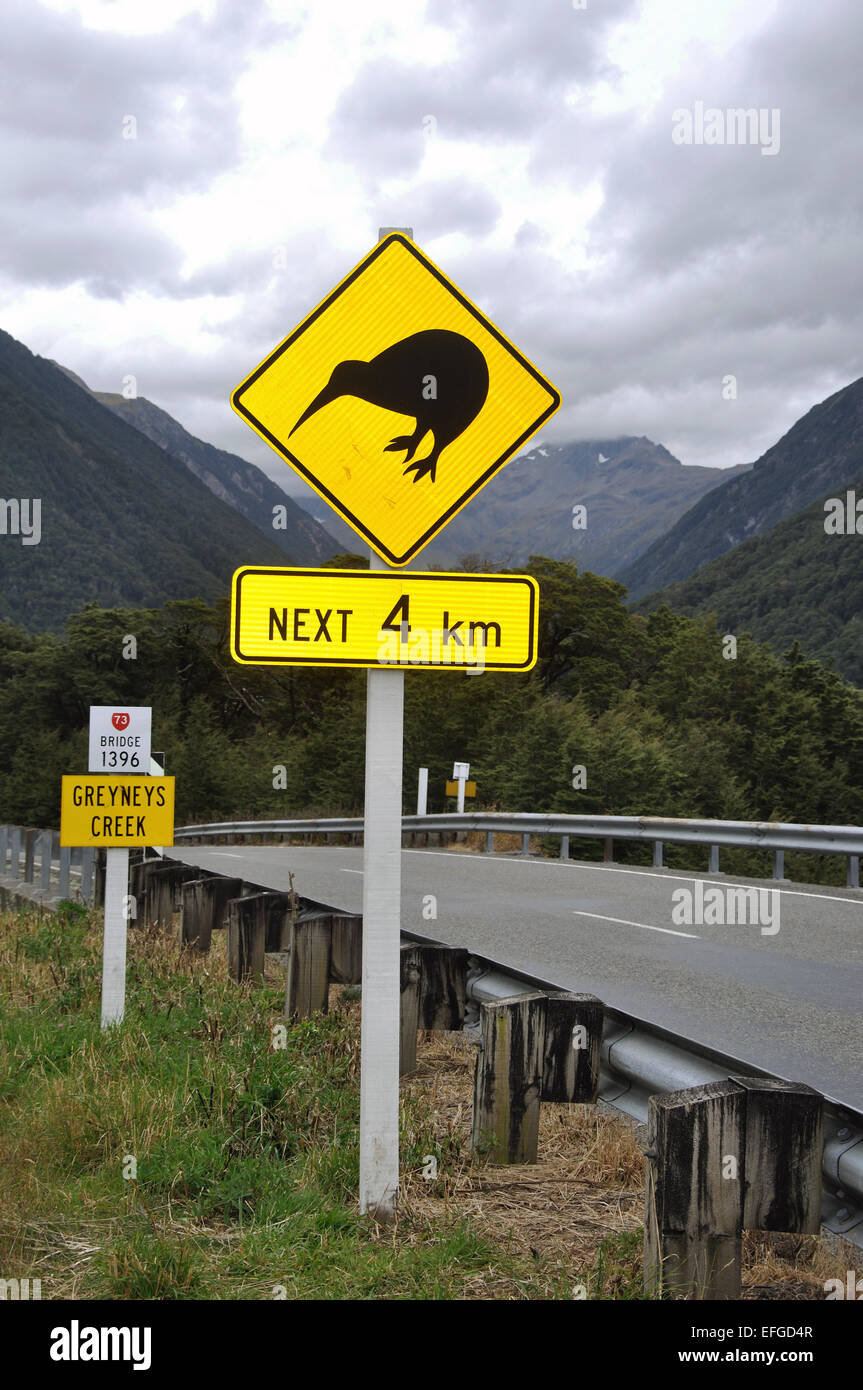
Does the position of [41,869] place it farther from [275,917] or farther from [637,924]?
[275,917]

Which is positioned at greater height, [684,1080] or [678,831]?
[678,831]

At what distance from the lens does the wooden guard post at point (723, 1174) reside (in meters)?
3.02

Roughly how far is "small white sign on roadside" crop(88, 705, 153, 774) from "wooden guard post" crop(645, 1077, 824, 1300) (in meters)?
4.92

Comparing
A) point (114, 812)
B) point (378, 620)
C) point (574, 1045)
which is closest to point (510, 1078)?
point (574, 1045)

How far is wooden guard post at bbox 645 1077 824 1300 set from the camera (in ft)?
9.91

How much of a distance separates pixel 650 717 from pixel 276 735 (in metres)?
24.0

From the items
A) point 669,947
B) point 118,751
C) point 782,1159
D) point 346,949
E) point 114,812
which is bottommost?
point 669,947

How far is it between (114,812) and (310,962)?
6.48ft

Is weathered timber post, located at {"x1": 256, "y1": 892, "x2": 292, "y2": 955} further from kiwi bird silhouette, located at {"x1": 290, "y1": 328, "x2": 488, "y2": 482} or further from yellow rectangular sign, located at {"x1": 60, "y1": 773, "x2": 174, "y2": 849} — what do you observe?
kiwi bird silhouette, located at {"x1": 290, "y1": 328, "x2": 488, "y2": 482}

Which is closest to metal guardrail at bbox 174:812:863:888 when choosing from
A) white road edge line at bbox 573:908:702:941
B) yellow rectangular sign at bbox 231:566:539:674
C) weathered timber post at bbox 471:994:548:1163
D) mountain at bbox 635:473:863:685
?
white road edge line at bbox 573:908:702:941

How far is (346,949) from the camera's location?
5.84m

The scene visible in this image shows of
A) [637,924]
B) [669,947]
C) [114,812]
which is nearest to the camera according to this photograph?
[114,812]

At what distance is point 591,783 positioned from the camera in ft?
110

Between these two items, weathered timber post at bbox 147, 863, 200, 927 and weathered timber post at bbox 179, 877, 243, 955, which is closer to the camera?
weathered timber post at bbox 179, 877, 243, 955
